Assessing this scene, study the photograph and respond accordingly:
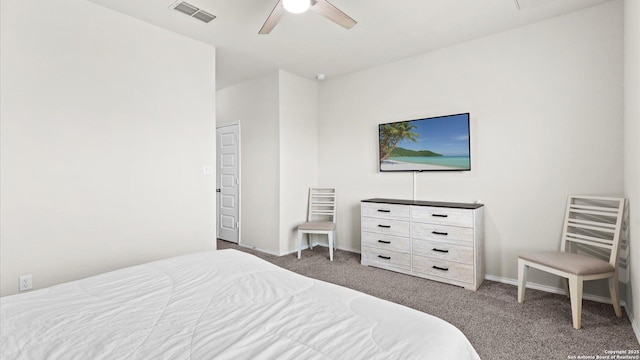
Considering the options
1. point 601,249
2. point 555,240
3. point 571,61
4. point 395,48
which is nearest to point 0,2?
point 395,48

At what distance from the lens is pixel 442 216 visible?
316 centimetres

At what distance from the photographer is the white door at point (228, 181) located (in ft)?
16.0

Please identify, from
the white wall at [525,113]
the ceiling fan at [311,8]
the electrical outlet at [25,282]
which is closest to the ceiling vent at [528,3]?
the white wall at [525,113]

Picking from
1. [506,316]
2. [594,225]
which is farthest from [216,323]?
[594,225]

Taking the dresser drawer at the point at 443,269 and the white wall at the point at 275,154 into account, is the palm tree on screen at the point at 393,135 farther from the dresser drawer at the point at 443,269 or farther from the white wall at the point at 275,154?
the dresser drawer at the point at 443,269

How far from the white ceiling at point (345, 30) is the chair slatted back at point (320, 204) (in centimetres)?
189

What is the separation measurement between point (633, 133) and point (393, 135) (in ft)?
7.36

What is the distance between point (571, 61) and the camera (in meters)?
2.75

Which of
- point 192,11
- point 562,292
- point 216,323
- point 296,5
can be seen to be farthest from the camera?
point 562,292

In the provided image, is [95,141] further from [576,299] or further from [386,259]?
[576,299]

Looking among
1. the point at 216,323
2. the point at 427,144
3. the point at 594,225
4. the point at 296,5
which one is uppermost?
the point at 296,5

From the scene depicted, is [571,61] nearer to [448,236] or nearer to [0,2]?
[448,236]

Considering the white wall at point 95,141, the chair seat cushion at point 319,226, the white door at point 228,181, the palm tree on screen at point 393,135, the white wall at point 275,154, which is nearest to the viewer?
the white wall at point 95,141

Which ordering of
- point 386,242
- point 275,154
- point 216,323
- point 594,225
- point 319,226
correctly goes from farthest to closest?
1. point 275,154
2. point 319,226
3. point 386,242
4. point 594,225
5. point 216,323
